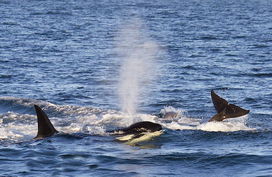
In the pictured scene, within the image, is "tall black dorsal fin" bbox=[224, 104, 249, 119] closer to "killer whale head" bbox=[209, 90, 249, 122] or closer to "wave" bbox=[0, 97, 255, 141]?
"killer whale head" bbox=[209, 90, 249, 122]

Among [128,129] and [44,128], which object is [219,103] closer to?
[128,129]

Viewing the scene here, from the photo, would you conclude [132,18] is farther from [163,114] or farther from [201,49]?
[163,114]

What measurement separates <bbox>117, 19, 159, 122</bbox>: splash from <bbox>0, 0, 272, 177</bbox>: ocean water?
0.40ft

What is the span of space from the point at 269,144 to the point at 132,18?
7109cm

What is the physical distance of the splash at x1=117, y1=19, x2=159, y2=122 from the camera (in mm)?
33188

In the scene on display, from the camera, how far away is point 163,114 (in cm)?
2659

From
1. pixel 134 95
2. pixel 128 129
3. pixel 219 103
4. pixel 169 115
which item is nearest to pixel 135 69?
pixel 134 95

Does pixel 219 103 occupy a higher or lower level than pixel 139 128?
higher

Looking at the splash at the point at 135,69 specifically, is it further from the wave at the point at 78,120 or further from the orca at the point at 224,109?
the orca at the point at 224,109

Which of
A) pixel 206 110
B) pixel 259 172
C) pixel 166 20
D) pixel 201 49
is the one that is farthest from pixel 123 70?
pixel 166 20

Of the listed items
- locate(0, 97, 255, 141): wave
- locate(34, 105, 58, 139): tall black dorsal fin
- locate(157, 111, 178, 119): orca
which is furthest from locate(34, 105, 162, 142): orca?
locate(157, 111, 178, 119): orca

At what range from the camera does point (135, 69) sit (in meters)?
47.0

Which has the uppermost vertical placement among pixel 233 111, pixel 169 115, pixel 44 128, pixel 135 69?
pixel 135 69

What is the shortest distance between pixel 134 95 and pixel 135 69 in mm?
12841
